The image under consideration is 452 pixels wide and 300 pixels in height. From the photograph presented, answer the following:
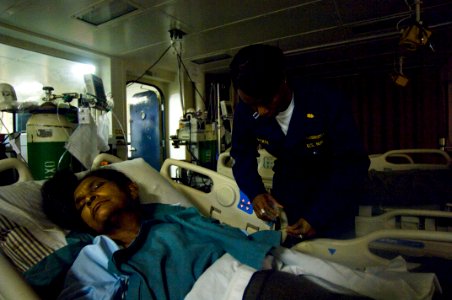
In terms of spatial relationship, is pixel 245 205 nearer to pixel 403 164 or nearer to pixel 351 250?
pixel 351 250

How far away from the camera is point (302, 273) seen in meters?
0.80

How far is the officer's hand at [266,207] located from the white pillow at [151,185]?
0.42 m

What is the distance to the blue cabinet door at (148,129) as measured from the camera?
4668mm

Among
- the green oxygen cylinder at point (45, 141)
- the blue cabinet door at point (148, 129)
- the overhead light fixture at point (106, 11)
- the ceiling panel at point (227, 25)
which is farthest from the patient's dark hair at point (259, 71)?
the blue cabinet door at point (148, 129)

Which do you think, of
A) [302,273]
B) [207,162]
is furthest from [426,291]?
[207,162]

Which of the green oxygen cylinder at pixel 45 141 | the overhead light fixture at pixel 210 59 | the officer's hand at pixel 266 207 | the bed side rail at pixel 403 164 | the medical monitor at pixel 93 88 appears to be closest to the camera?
the officer's hand at pixel 266 207

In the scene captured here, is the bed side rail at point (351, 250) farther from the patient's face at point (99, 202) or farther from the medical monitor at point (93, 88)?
the medical monitor at point (93, 88)

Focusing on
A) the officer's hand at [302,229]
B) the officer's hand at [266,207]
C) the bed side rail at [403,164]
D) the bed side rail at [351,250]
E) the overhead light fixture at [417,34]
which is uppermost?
the overhead light fixture at [417,34]

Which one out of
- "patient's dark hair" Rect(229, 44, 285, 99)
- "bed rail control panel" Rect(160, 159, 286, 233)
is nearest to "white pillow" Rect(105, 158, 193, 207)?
"bed rail control panel" Rect(160, 159, 286, 233)

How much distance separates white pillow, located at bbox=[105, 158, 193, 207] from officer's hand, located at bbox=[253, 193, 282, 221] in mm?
417

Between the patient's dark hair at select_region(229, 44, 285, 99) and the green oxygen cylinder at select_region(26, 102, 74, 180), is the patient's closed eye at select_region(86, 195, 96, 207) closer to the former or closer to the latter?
the patient's dark hair at select_region(229, 44, 285, 99)

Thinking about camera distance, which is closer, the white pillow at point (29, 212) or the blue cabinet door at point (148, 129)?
the white pillow at point (29, 212)

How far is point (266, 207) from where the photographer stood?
3.64 ft

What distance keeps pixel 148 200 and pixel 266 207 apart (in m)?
0.61
